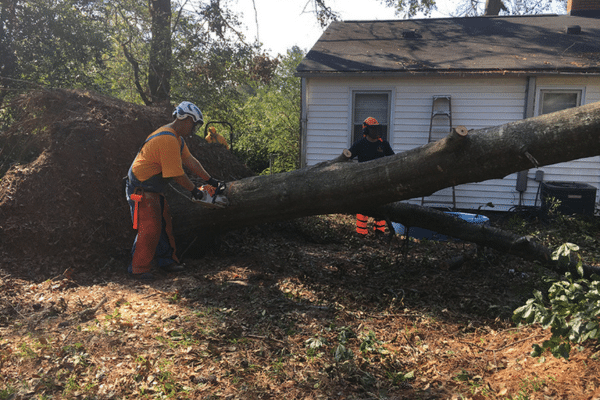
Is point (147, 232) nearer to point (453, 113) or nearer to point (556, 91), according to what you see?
point (453, 113)

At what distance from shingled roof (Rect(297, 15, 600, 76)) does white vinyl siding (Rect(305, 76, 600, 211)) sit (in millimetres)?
314

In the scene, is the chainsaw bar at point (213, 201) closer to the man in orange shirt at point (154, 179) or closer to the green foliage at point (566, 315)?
the man in orange shirt at point (154, 179)

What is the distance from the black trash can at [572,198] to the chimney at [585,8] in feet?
20.6

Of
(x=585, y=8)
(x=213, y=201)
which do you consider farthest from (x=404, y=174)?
(x=585, y=8)

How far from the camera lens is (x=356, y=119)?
10.1 metres

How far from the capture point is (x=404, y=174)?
4152mm

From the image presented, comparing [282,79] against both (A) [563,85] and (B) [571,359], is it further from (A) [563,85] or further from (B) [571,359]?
(B) [571,359]

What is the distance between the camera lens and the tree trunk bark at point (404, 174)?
11.7ft

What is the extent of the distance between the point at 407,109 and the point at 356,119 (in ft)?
3.85

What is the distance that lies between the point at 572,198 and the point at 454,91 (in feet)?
10.7

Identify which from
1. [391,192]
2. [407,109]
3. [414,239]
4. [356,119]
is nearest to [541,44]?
[407,109]

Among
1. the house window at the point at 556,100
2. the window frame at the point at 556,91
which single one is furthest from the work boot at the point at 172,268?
the house window at the point at 556,100

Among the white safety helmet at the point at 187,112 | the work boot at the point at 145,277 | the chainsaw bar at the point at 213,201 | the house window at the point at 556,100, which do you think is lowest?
the work boot at the point at 145,277

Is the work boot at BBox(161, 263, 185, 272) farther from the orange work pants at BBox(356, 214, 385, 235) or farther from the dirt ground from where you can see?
the orange work pants at BBox(356, 214, 385, 235)
